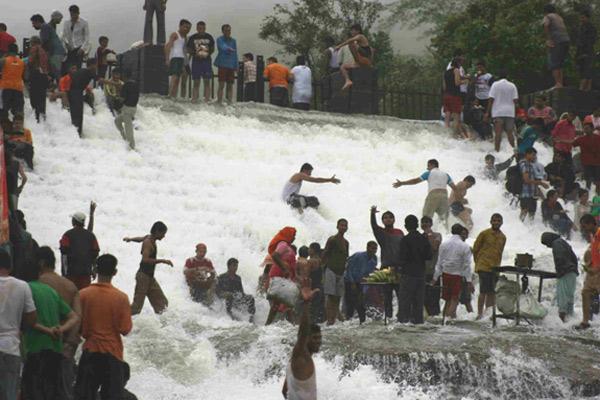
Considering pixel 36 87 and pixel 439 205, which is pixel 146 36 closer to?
pixel 36 87

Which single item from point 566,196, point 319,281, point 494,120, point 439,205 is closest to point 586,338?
point 319,281

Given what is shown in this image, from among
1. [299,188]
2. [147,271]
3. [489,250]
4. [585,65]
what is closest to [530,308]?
[489,250]

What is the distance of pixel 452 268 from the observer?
2014 centimetres

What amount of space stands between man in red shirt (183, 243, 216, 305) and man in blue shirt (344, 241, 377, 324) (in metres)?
1.78

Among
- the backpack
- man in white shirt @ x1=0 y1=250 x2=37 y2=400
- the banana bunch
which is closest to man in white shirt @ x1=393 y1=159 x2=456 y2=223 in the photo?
the backpack

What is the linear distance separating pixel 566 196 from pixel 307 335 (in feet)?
51.9

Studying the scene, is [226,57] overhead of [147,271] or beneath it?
overhead

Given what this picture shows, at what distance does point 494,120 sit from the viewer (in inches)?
1161

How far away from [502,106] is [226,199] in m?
6.42

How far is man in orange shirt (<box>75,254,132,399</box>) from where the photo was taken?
43.2ft

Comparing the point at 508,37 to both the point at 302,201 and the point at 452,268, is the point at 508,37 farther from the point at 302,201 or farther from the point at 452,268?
the point at 452,268

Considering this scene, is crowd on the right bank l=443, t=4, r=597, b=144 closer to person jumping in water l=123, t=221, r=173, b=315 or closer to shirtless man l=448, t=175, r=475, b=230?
shirtless man l=448, t=175, r=475, b=230

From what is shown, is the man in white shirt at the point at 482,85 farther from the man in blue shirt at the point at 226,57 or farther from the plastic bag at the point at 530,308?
the plastic bag at the point at 530,308

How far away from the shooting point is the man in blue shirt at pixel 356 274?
20.3 meters
